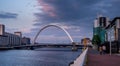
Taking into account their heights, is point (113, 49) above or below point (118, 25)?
below

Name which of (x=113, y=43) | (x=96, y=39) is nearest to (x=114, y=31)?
(x=113, y=43)

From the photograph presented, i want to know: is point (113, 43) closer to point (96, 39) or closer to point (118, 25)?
point (118, 25)

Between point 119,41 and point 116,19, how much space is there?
7.89 meters

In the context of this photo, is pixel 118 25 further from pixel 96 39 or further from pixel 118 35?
pixel 96 39

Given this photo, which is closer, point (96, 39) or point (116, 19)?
point (116, 19)

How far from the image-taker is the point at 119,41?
109750mm

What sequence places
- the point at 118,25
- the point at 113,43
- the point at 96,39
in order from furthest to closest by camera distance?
the point at 96,39
the point at 113,43
the point at 118,25

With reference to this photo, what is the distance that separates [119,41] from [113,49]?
17.6 ft

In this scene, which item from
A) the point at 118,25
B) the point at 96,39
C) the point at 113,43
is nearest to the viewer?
the point at 118,25

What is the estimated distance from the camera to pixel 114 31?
116 meters

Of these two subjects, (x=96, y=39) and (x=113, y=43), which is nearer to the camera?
(x=113, y=43)

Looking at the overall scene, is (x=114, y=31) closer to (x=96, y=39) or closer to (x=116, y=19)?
(x=116, y=19)

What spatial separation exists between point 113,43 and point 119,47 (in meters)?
5.37

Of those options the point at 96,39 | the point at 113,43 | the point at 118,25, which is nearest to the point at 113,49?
the point at 113,43
